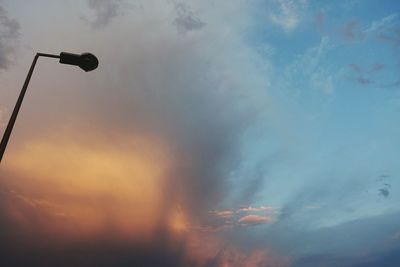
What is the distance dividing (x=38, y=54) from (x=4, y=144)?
3631mm

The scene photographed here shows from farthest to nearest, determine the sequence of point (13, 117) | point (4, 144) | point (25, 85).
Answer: point (25, 85), point (13, 117), point (4, 144)

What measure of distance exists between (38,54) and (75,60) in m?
1.18

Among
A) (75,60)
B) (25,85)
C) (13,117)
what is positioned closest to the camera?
(13,117)

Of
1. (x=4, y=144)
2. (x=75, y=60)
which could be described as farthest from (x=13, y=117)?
(x=75, y=60)

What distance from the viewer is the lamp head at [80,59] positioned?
368 inches

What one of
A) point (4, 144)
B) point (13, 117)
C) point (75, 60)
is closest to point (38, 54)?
point (75, 60)

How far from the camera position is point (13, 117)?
7.66 meters

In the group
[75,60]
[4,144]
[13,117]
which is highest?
[75,60]

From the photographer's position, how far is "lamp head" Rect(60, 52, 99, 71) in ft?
30.7

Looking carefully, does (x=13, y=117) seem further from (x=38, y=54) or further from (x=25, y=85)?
(x=38, y=54)

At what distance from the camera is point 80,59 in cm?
950

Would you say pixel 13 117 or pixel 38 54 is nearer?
pixel 13 117

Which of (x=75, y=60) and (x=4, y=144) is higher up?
(x=75, y=60)

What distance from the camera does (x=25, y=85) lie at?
833 centimetres
